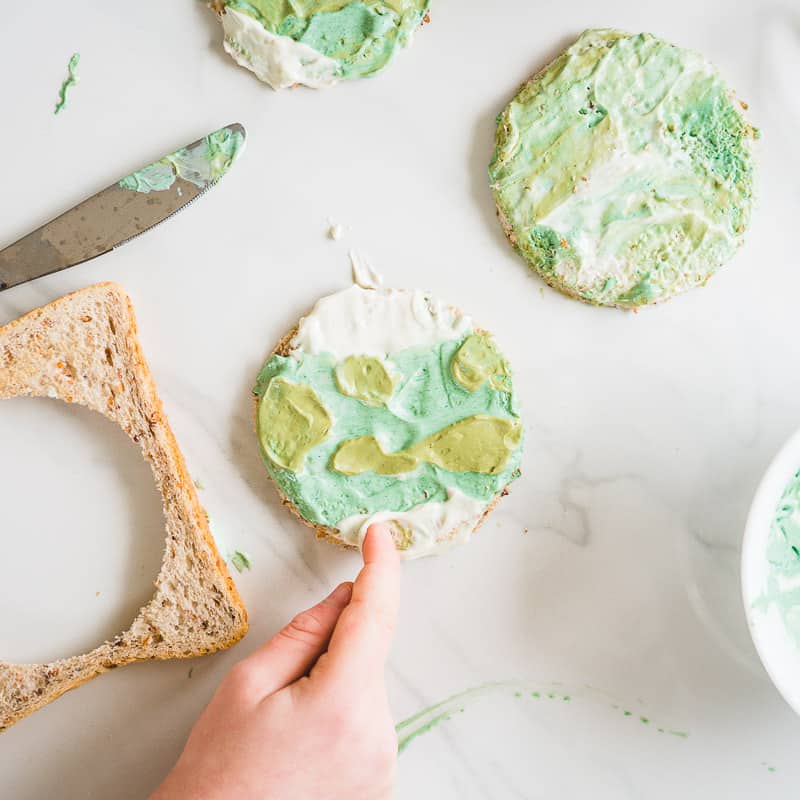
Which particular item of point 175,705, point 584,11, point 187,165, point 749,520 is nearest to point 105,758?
point 175,705

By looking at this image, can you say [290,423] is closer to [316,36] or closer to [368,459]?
[368,459]

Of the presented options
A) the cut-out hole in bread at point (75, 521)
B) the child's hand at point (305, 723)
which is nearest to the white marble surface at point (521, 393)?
the cut-out hole in bread at point (75, 521)

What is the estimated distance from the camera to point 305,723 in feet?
3.70

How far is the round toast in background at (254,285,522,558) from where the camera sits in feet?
4.44

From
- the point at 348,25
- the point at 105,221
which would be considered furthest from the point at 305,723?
the point at 348,25

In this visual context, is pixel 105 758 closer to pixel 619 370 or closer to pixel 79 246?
pixel 79 246

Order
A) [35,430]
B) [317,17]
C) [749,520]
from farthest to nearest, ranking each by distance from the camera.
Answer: [35,430] < [317,17] < [749,520]

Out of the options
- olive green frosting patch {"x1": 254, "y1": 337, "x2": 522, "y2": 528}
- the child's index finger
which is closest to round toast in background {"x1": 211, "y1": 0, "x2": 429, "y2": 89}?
olive green frosting patch {"x1": 254, "y1": 337, "x2": 522, "y2": 528}

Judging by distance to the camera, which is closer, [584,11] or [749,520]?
[749,520]

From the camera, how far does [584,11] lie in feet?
A: 4.58

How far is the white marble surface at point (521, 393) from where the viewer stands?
55.3 inches

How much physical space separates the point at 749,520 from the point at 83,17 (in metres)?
1.43

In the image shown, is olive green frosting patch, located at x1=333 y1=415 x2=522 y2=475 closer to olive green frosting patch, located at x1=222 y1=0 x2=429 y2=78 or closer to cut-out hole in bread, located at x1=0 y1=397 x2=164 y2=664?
cut-out hole in bread, located at x1=0 y1=397 x2=164 y2=664

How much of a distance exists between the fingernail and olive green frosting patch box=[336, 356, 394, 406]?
32 cm
